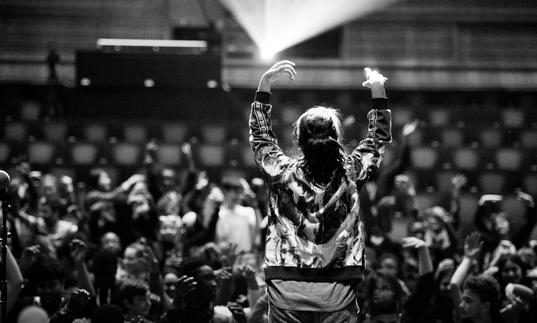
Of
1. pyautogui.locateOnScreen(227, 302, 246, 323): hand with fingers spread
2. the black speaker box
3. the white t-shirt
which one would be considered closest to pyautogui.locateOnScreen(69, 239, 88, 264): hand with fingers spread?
pyautogui.locateOnScreen(227, 302, 246, 323): hand with fingers spread

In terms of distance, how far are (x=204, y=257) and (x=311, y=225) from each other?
82.4 inches

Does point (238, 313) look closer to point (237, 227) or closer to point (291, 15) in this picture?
point (237, 227)

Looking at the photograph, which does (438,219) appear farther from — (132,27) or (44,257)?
(132,27)

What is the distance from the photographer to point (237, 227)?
6.94 meters

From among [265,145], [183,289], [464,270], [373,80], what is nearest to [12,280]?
[183,289]

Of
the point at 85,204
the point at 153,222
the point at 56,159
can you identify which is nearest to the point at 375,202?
the point at 153,222

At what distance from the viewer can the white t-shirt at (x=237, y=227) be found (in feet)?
22.7

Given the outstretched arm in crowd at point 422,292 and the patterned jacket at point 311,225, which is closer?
the patterned jacket at point 311,225

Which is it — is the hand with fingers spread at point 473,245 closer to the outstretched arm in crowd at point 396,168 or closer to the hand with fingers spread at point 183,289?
the hand with fingers spread at point 183,289

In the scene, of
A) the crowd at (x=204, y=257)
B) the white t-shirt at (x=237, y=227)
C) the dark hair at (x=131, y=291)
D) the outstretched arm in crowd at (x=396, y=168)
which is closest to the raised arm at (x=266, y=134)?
the crowd at (x=204, y=257)

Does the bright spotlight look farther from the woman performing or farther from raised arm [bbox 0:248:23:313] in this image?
the woman performing

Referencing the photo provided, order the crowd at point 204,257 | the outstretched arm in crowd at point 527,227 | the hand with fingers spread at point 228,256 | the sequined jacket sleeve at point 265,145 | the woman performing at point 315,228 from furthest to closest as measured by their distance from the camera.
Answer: the outstretched arm in crowd at point 527,227, the hand with fingers spread at point 228,256, the crowd at point 204,257, the sequined jacket sleeve at point 265,145, the woman performing at point 315,228

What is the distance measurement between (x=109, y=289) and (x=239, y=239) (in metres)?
2.37

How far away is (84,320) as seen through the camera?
12.2ft
